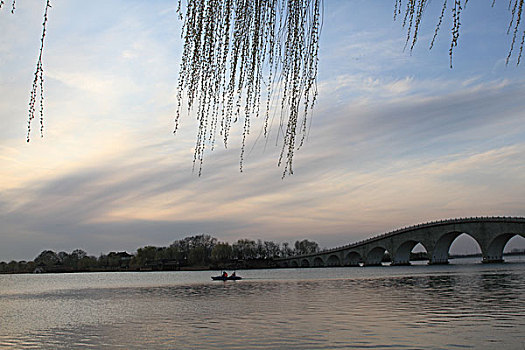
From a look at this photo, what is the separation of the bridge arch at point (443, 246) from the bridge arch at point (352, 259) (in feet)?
78.6

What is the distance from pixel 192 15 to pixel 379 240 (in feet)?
408

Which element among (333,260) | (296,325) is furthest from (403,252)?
(296,325)

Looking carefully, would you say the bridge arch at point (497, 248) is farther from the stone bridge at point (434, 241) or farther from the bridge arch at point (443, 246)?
the bridge arch at point (443, 246)

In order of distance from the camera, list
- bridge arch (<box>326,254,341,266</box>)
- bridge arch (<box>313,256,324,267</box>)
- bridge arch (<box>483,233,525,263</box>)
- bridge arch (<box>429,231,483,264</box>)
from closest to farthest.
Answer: bridge arch (<box>483,233,525,263</box>) < bridge arch (<box>429,231,483,264</box>) < bridge arch (<box>326,254,341,266</box>) < bridge arch (<box>313,256,324,267</box>)

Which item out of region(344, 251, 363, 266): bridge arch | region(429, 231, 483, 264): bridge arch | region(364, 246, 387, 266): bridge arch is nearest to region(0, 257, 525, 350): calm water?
region(429, 231, 483, 264): bridge arch

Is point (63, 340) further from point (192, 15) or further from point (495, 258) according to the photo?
point (495, 258)

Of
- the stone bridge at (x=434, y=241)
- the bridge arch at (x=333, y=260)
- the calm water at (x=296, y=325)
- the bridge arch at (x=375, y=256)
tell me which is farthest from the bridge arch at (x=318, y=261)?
the calm water at (x=296, y=325)

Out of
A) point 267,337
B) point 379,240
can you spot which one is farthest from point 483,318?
point 379,240

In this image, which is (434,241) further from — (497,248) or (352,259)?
(352,259)

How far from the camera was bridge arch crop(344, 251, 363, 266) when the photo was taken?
455 feet

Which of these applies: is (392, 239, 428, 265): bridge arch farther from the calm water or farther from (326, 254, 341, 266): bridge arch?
the calm water

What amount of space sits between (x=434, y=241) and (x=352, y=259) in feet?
128

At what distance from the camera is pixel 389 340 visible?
62.4 feet

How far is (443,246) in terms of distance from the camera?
11294 centimetres
